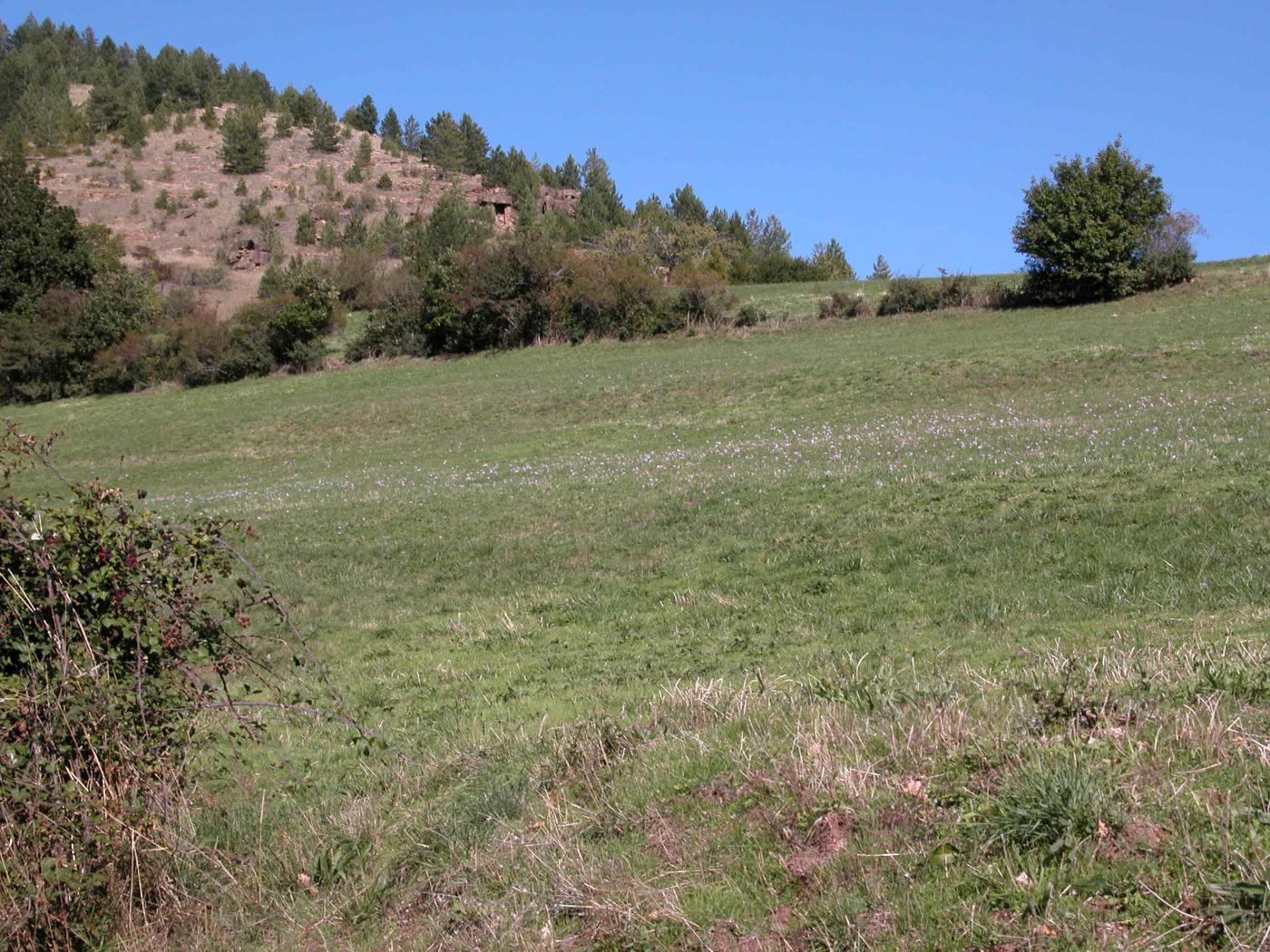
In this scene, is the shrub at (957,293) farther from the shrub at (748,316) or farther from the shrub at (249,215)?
the shrub at (249,215)

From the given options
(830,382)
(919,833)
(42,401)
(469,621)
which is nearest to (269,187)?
(42,401)

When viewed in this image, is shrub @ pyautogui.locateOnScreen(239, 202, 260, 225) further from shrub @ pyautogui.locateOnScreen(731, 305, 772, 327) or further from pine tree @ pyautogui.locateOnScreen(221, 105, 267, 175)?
shrub @ pyautogui.locateOnScreen(731, 305, 772, 327)

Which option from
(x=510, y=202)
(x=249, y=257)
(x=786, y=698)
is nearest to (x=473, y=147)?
(x=510, y=202)

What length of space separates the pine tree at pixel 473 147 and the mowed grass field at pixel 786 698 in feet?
415

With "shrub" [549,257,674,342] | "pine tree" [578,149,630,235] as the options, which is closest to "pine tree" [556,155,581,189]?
"pine tree" [578,149,630,235]

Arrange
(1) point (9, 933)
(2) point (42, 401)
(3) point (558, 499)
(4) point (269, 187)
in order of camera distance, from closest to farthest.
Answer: (1) point (9, 933)
(3) point (558, 499)
(2) point (42, 401)
(4) point (269, 187)

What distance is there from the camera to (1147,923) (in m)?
3.39

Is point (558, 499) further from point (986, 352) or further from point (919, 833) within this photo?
point (986, 352)

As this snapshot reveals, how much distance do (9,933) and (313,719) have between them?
413 centimetres

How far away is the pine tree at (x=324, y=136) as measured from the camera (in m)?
142

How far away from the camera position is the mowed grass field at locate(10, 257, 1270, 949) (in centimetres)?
392

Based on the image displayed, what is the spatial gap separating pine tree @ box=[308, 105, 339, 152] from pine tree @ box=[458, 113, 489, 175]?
18.0m

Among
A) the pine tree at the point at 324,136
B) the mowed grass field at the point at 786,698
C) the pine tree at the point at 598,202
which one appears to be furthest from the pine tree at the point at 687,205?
the mowed grass field at the point at 786,698

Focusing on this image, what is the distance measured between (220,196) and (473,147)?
134ft
